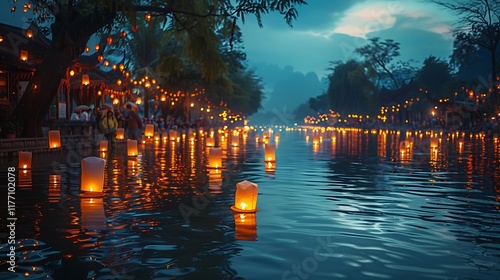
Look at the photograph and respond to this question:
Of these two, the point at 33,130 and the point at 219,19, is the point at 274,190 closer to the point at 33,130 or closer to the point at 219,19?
the point at 219,19

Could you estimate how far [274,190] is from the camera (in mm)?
12469

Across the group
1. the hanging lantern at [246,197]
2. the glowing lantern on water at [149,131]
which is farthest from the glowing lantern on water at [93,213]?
the glowing lantern on water at [149,131]

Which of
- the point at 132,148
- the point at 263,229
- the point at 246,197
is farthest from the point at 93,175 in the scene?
the point at 132,148

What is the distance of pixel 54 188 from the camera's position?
12.5 metres

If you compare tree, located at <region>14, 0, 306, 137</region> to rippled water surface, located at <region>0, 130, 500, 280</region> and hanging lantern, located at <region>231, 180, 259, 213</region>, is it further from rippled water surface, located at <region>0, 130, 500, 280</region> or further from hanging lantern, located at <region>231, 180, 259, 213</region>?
hanging lantern, located at <region>231, 180, 259, 213</region>

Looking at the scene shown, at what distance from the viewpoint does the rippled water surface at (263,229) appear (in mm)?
5918

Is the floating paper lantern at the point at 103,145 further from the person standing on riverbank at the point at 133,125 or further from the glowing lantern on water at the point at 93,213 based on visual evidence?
the glowing lantern on water at the point at 93,213

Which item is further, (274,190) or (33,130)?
(33,130)

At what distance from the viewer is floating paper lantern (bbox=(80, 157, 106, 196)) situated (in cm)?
1137

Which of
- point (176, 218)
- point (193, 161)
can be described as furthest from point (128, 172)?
point (176, 218)

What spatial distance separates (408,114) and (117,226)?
10538 centimetres

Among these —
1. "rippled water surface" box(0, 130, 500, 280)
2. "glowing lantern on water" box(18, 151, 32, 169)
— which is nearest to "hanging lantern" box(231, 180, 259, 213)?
"rippled water surface" box(0, 130, 500, 280)

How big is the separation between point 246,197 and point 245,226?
109cm

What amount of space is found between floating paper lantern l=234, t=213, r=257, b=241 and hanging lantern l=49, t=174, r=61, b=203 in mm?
3526
